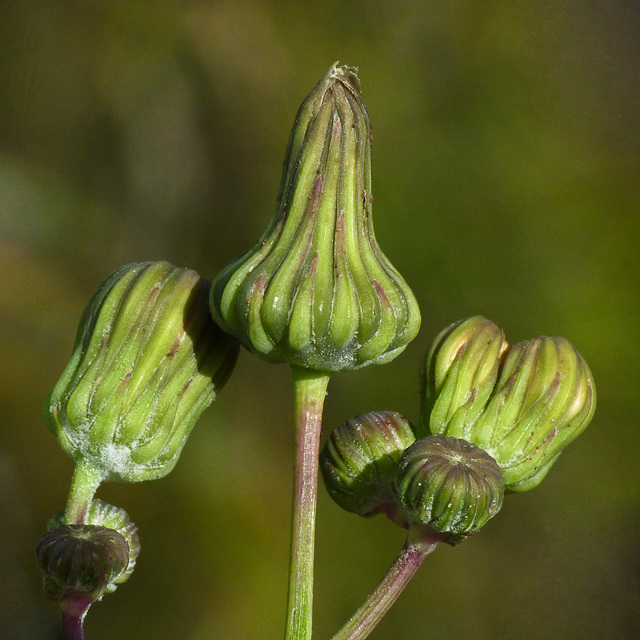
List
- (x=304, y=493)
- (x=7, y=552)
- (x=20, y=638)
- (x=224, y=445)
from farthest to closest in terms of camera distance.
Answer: (x=224, y=445), (x=7, y=552), (x=20, y=638), (x=304, y=493)

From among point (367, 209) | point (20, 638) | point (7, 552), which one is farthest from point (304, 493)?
point (7, 552)

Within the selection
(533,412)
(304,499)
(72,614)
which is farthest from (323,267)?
(72,614)

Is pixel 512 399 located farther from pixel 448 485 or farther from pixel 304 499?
pixel 304 499

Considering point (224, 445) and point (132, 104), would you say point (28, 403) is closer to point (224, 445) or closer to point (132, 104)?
point (224, 445)

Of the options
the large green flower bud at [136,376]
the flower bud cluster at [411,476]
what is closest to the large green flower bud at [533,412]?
the flower bud cluster at [411,476]

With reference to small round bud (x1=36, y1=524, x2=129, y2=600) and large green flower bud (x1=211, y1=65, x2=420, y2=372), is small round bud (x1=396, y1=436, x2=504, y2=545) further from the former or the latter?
small round bud (x1=36, y1=524, x2=129, y2=600)

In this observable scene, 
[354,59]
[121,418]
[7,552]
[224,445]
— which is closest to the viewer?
[121,418]

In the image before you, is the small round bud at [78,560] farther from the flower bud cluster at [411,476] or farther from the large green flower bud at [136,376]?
the flower bud cluster at [411,476]
